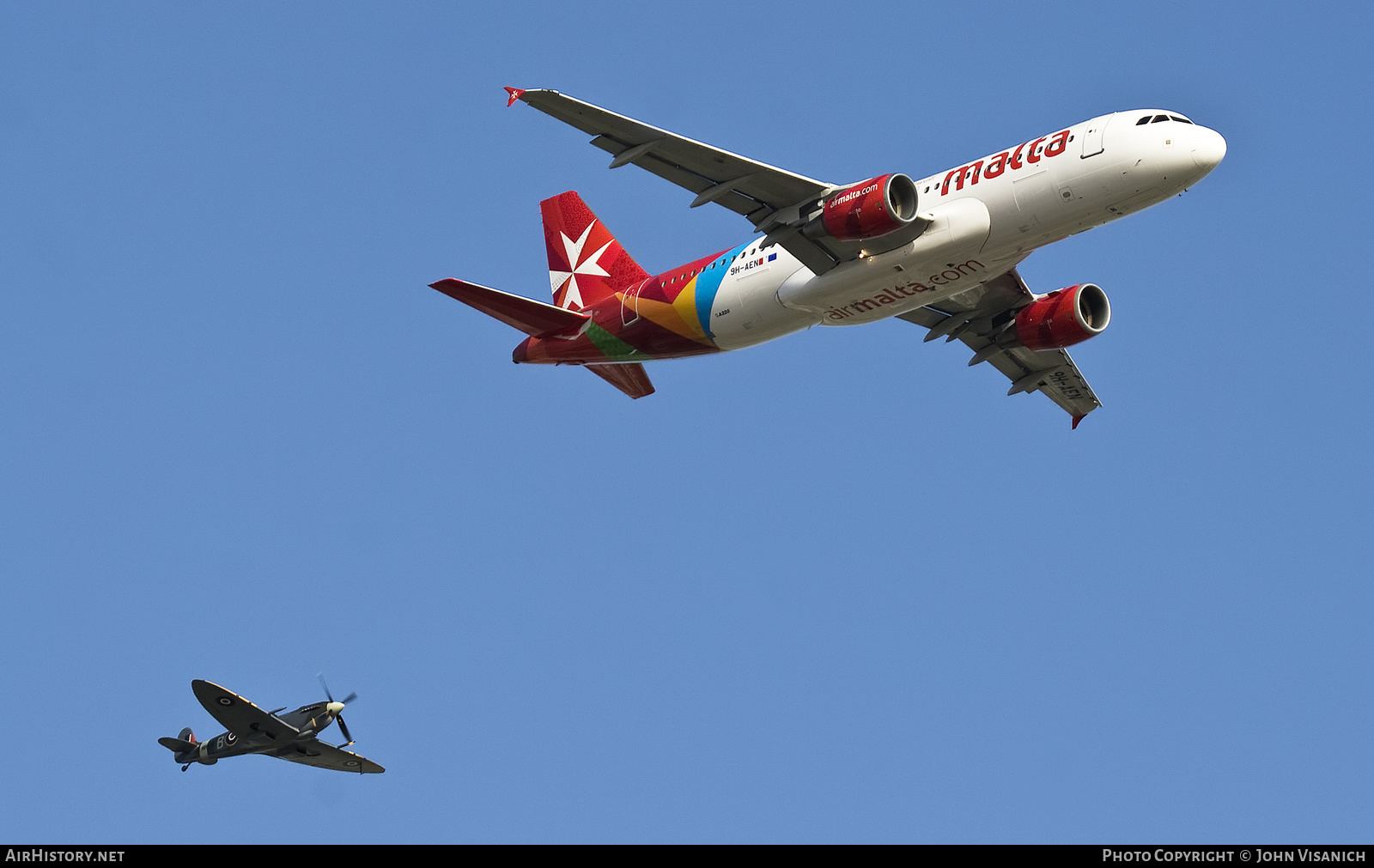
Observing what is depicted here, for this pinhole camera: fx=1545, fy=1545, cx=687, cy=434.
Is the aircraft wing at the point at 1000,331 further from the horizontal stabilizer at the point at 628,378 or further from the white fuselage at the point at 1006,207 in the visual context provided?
the horizontal stabilizer at the point at 628,378

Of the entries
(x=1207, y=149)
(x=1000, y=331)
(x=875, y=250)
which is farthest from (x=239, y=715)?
(x=1207, y=149)

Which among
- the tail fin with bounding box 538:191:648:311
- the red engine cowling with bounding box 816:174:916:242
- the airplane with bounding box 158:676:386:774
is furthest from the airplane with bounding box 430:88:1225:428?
the airplane with bounding box 158:676:386:774

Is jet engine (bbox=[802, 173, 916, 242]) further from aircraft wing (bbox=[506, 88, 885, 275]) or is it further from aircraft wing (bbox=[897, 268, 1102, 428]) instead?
aircraft wing (bbox=[897, 268, 1102, 428])

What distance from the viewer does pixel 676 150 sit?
120 feet

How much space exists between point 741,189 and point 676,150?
7.19 ft

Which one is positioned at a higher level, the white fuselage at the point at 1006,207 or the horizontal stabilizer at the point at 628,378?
the horizontal stabilizer at the point at 628,378

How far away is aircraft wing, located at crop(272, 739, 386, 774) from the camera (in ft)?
149

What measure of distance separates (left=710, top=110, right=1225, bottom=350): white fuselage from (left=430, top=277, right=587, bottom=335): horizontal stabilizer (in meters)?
6.69

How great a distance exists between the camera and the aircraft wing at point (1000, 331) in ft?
142

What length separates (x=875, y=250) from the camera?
37.5 meters

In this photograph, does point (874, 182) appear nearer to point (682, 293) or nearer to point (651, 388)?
point (682, 293)

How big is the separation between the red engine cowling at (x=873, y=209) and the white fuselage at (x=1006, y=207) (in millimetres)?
854

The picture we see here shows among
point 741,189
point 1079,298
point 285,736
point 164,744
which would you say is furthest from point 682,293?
point 164,744

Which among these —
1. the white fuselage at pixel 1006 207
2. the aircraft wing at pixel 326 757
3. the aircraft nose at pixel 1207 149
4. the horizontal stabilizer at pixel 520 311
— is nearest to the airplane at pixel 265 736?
the aircraft wing at pixel 326 757
